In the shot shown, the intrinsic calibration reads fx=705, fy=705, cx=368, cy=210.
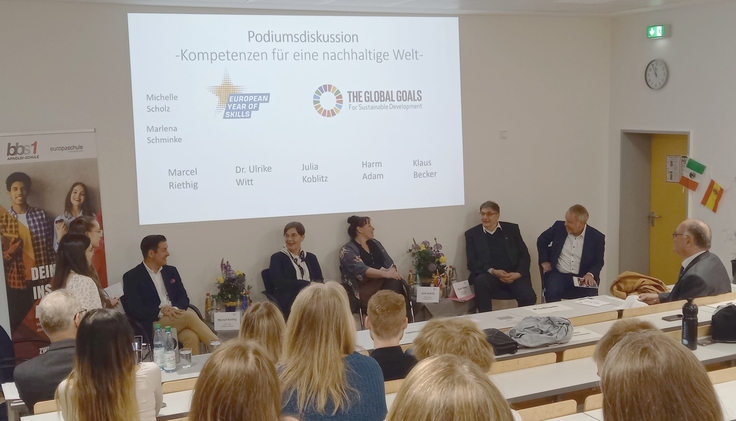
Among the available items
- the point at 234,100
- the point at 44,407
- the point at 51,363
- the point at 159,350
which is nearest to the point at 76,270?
the point at 159,350

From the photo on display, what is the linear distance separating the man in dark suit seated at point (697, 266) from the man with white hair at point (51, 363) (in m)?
3.90

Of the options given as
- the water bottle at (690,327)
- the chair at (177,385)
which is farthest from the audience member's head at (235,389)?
the water bottle at (690,327)

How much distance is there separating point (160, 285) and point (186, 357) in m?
1.96

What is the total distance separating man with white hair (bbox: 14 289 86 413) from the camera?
10.8ft

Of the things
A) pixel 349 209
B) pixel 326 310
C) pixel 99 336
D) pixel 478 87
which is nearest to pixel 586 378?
pixel 326 310

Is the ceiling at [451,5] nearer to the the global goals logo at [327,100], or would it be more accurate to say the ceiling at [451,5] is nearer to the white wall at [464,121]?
the white wall at [464,121]

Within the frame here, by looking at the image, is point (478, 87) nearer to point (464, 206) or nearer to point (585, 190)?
point (464, 206)

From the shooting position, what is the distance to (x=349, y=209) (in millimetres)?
6980

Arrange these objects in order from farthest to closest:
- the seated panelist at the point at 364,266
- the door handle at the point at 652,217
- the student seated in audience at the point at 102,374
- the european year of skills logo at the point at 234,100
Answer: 1. the door handle at the point at 652,217
2. the seated panelist at the point at 364,266
3. the european year of skills logo at the point at 234,100
4. the student seated in audience at the point at 102,374

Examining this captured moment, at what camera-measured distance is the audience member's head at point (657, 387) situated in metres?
1.46

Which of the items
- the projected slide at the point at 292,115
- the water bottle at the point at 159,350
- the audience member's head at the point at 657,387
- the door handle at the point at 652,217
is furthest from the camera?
the door handle at the point at 652,217

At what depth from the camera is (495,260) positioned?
23.7 feet

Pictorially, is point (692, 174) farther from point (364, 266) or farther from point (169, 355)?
point (169, 355)

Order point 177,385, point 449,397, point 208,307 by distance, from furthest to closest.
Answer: point 208,307
point 177,385
point 449,397
